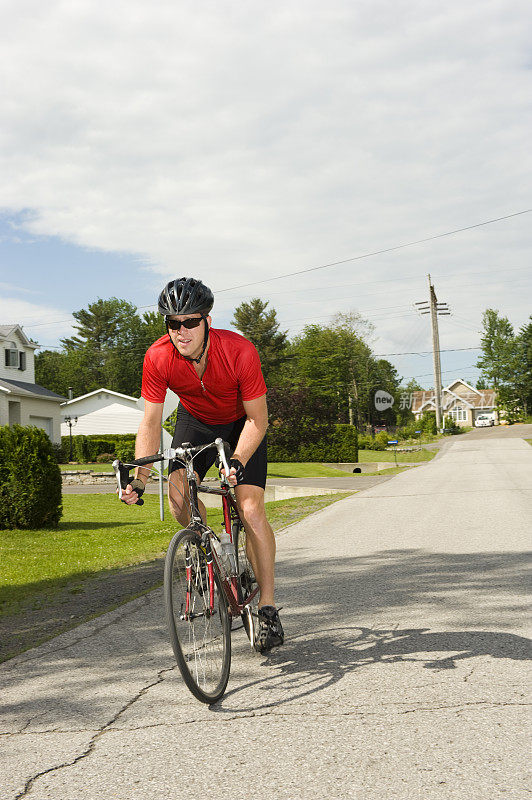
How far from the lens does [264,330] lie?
83.1 metres

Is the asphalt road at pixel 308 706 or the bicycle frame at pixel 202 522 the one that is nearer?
the asphalt road at pixel 308 706

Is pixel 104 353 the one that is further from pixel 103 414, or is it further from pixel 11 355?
pixel 11 355

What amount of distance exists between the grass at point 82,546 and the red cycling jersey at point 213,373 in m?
3.24

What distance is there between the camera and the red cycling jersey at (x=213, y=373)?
4.11 metres

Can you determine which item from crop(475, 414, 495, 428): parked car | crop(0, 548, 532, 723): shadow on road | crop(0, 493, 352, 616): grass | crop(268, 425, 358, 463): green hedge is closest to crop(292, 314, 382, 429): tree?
crop(475, 414, 495, 428): parked car

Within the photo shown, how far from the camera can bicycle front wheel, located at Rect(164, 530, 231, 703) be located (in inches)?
138

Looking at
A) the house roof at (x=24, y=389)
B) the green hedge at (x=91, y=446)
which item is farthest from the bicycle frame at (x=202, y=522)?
the green hedge at (x=91, y=446)

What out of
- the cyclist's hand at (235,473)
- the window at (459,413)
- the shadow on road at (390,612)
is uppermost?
the window at (459,413)

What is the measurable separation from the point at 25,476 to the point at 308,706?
10.5 meters

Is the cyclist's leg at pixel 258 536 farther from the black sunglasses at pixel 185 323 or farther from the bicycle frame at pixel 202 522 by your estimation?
the black sunglasses at pixel 185 323

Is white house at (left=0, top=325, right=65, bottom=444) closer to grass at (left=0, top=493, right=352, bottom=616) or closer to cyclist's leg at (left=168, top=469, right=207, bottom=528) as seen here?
grass at (left=0, top=493, right=352, bottom=616)

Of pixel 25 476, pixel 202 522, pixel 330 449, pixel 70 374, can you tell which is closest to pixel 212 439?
pixel 202 522

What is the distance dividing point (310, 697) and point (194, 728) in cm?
65

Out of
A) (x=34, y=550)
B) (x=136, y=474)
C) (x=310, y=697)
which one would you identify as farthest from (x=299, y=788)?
(x=34, y=550)
